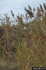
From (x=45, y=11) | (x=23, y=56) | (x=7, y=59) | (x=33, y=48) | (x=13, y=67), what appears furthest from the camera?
(x=7, y=59)

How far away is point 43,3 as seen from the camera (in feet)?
2.68

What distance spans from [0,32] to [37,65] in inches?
65.9

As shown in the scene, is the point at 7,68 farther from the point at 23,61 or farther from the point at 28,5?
the point at 28,5

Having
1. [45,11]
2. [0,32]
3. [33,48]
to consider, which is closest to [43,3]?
[45,11]

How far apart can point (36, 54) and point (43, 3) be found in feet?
1.38

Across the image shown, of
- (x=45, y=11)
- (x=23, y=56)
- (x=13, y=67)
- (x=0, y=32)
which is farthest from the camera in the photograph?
(x=0, y=32)

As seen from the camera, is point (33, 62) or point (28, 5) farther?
point (28, 5)

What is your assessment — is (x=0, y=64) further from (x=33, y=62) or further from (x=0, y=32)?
(x=0, y=32)

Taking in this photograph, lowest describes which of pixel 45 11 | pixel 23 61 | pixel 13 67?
pixel 13 67

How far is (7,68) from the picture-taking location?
3.12 feet

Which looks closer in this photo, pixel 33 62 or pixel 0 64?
pixel 33 62

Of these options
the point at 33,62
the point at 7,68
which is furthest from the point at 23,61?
the point at 7,68

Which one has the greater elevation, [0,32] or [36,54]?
[0,32]

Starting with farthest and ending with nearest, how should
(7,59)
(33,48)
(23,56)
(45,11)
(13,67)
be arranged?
(7,59), (13,67), (45,11), (23,56), (33,48)
